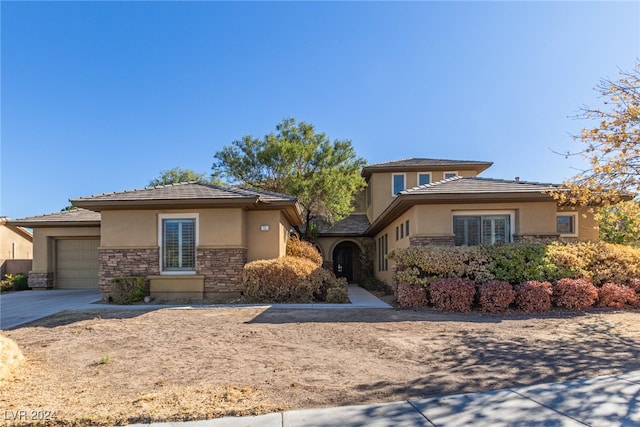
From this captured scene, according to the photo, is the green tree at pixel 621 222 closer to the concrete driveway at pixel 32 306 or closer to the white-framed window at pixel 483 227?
the white-framed window at pixel 483 227

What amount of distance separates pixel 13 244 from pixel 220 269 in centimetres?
1560

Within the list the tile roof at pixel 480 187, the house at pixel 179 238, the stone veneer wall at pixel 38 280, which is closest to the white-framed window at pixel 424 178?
the tile roof at pixel 480 187

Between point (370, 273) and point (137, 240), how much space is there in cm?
1327

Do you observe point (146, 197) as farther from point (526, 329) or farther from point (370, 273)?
point (370, 273)

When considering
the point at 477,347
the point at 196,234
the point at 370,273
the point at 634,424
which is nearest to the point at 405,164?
the point at 370,273

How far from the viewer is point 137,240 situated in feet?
43.5

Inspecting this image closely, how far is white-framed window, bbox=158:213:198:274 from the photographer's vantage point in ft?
43.6

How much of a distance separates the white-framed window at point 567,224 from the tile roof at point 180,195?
30.5 ft

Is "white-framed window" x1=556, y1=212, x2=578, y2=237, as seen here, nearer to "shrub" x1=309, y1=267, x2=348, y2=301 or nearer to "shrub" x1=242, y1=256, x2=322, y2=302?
"shrub" x1=309, y1=267, x2=348, y2=301

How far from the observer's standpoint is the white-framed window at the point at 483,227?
503 inches

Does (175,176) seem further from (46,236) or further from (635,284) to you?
(635,284)

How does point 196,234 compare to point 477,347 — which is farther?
point 196,234

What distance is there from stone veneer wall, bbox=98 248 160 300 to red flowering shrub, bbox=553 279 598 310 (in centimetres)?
1210

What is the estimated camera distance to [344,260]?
2505cm
